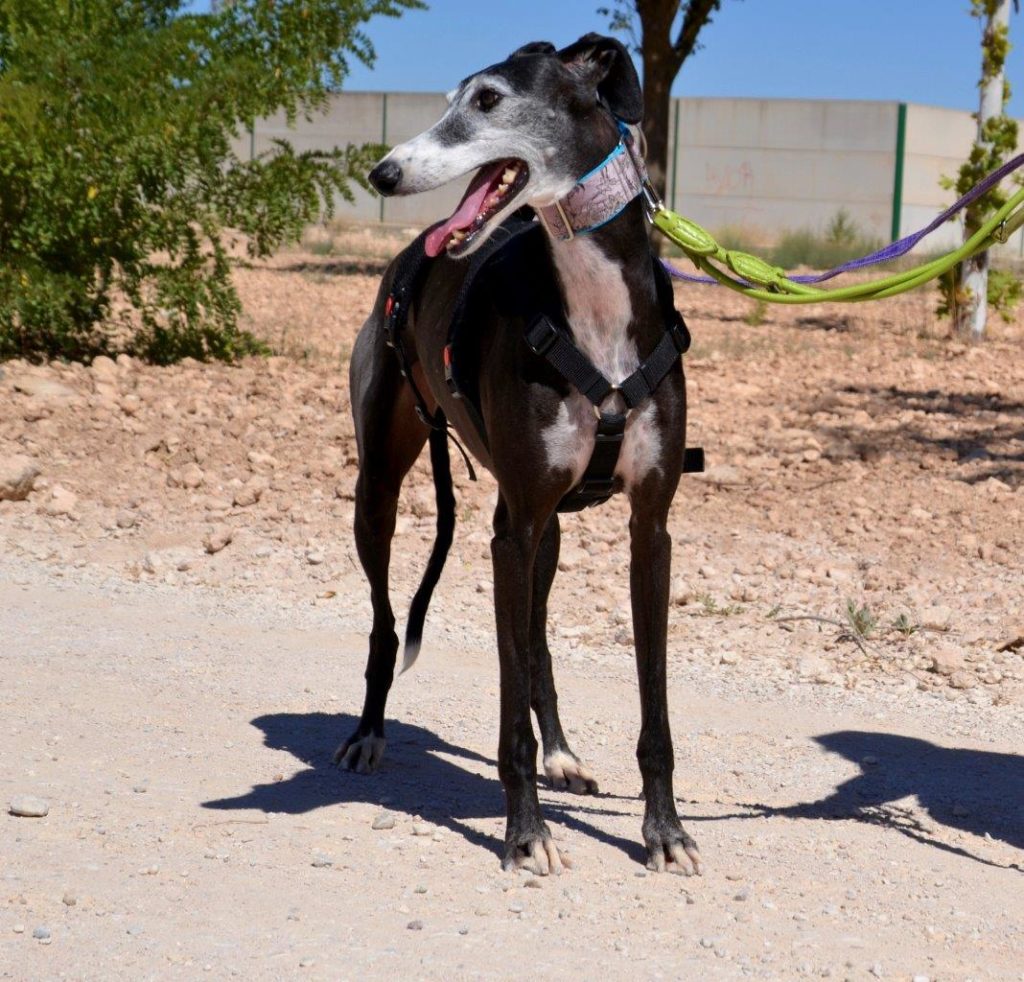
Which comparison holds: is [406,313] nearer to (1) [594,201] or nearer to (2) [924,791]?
(1) [594,201]

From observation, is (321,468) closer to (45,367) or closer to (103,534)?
(103,534)

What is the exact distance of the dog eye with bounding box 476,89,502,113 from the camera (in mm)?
3961

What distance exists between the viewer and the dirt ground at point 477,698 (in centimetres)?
393

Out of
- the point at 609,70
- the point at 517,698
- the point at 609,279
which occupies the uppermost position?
the point at 609,70

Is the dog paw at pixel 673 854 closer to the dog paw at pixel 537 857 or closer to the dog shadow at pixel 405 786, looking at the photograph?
the dog shadow at pixel 405 786

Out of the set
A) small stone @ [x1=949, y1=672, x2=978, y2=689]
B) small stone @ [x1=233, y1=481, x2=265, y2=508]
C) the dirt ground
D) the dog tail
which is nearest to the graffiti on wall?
the dirt ground

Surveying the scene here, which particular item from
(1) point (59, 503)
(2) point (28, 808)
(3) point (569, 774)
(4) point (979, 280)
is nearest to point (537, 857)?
(3) point (569, 774)

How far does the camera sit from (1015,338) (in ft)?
46.6

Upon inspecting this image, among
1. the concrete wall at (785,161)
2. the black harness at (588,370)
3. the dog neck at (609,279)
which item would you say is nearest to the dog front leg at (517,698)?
the black harness at (588,370)

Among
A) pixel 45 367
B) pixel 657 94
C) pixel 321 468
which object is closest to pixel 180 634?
pixel 321 468

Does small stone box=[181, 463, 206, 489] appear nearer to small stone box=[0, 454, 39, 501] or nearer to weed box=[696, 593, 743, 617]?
small stone box=[0, 454, 39, 501]

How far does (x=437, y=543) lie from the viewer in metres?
5.75

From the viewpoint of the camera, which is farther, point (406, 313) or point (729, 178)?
point (729, 178)

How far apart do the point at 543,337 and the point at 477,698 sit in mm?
2360
